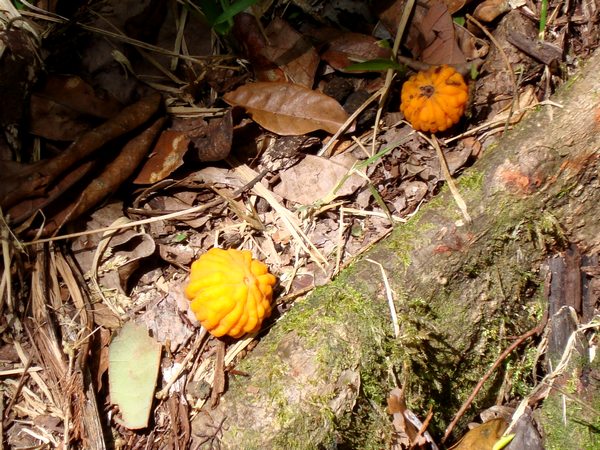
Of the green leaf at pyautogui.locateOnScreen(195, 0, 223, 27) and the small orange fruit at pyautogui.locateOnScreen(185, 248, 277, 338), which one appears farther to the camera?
the green leaf at pyautogui.locateOnScreen(195, 0, 223, 27)

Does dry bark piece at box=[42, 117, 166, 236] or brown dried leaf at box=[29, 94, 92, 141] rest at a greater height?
brown dried leaf at box=[29, 94, 92, 141]

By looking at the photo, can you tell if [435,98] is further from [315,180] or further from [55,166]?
[55,166]

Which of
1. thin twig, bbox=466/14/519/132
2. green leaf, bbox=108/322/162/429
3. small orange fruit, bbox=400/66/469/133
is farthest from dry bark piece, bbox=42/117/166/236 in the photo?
thin twig, bbox=466/14/519/132

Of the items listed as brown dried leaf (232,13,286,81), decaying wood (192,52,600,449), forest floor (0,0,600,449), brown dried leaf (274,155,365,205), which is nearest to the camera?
decaying wood (192,52,600,449)

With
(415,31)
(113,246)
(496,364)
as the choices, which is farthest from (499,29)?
(113,246)

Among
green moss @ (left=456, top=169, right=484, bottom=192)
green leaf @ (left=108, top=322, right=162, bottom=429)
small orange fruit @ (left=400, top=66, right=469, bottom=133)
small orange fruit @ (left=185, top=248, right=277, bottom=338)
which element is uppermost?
small orange fruit @ (left=400, top=66, right=469, bottom=133)

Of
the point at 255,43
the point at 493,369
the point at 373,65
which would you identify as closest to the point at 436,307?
the point at 493,369

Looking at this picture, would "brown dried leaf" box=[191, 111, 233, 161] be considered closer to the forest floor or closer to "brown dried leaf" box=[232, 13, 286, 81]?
the forest floor
